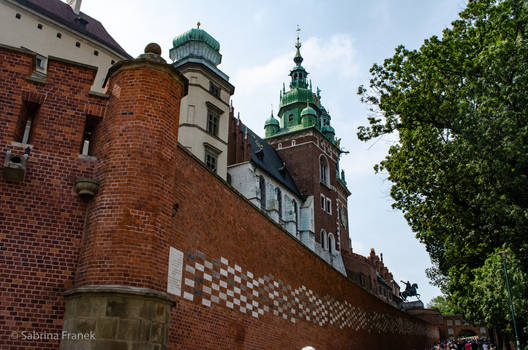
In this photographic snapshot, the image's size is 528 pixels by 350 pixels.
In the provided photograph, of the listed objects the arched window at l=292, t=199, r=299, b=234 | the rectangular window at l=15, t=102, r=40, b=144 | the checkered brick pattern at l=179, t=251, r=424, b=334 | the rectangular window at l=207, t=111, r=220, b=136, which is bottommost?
the checkered brick pattern at l=179, t=251, r=424, b=334

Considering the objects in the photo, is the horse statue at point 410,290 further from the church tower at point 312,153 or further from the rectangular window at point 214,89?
the rectangular window at point 214,89

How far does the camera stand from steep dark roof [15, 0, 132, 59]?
23.3 metres

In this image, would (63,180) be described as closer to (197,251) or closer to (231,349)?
(197,251)

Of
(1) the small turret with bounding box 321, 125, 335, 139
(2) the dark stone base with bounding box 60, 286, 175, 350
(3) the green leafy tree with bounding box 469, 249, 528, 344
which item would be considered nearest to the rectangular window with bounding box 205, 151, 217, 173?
(3) the green leafy tree with bounding box 469, 249, 528, 344

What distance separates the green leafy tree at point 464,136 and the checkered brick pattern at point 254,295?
451 centimetres

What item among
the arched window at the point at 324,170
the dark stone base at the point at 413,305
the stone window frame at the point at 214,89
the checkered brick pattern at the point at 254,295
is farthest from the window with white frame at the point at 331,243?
the checkered brick pattern at the point at 254,295

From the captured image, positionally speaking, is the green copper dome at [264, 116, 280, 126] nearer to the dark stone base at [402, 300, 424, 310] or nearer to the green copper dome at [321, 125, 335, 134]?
the green copper dome at [321, 125, 335, 134]

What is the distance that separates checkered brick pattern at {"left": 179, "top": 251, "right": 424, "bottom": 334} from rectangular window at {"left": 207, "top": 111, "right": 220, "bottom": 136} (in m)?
14.8

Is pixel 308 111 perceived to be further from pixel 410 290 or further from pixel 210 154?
pixel 410 290

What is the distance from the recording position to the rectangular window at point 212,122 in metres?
31.2

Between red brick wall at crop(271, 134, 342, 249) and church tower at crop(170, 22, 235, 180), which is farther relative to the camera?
red brick wall at crop(271, 134, 342, 249)

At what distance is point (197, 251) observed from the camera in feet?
35.5

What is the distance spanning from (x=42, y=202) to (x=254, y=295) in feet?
21.0

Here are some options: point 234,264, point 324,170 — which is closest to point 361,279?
point 324,170
